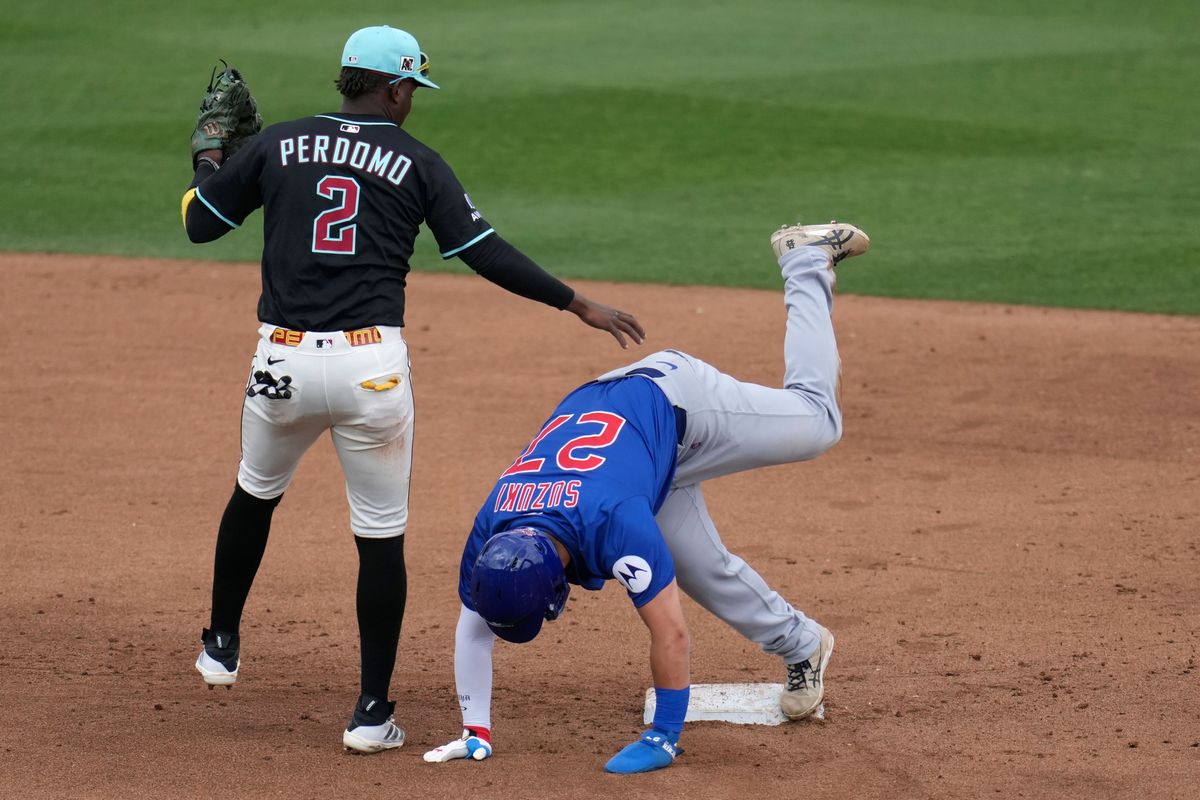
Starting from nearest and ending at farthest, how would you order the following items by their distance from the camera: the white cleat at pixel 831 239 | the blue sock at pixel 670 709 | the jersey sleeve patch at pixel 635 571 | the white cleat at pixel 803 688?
the jersey sleeve patch at pixel 635 571 → the blue sock at pixel 670 709 → the white cleat at pixel 803 688 → the white cleat at pixel 831 239

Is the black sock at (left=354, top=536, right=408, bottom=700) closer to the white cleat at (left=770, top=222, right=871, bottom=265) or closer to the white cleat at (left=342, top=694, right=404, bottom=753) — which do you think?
the white cleat at (left=342, top=694, right=404, bottom=753)

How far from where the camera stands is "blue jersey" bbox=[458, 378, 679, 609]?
435cm

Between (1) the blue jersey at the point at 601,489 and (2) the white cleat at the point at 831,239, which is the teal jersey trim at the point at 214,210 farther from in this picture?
(2) the white cleat at the point at 831,239

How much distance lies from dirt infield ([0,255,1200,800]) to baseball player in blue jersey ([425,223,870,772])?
0.26m

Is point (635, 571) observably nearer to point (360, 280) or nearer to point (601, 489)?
point (601, 489)

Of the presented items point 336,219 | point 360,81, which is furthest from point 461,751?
point 360,81

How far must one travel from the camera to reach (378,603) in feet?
15.4

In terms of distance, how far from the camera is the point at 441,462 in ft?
26.3

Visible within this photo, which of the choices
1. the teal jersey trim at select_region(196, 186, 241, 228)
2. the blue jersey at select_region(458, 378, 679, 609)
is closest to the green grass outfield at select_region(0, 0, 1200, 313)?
the blue jersey at select_region(458, 378, 679, 609)

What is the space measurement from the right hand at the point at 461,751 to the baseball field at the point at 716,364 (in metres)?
0.05

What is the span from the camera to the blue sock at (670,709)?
4.46 metres

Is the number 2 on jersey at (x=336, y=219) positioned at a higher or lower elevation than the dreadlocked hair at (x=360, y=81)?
lower

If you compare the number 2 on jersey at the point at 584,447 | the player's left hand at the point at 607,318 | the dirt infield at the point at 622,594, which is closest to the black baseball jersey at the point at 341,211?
the player's left hand at the point at 607,318

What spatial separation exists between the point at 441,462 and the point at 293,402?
139 inches
